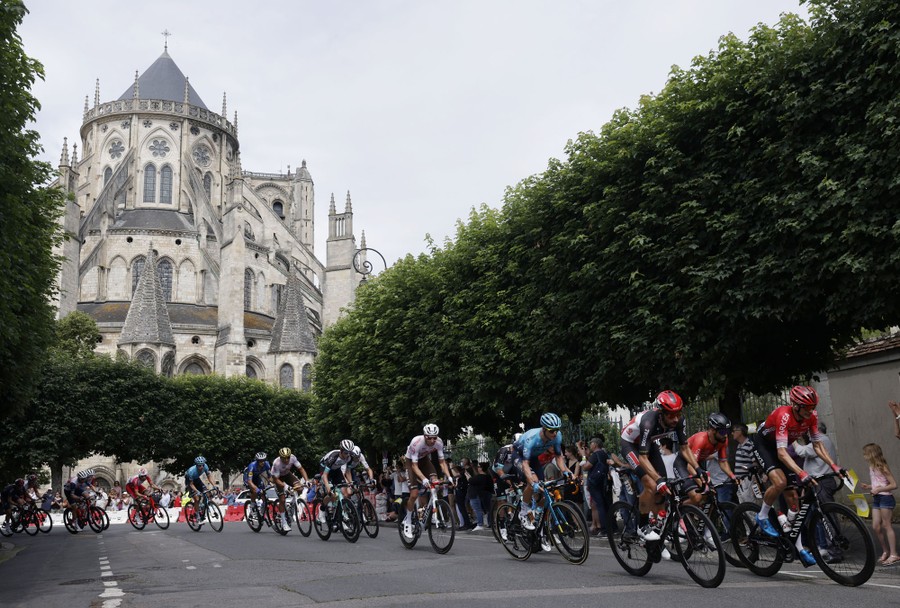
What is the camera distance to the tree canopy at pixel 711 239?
1266cm

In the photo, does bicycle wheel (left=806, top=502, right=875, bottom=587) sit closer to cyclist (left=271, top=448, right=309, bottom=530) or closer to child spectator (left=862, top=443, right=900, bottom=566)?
child spectator (left=862, top=443, right=900, bottom=566)

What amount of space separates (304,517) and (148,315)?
48.0 meters

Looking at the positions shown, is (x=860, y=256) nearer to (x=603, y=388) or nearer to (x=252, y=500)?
(x=603, y=388)

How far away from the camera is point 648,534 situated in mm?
8242

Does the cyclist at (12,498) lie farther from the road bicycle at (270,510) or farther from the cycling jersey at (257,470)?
the cycling jersey at (257,470)

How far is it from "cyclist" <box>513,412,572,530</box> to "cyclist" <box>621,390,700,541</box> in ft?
4.68

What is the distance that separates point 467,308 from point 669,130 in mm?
8557

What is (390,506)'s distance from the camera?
27078 millimetres

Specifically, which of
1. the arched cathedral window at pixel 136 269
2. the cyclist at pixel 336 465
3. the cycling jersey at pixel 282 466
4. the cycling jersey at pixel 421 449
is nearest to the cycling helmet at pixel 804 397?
the cycling jersey at pixel 421 449

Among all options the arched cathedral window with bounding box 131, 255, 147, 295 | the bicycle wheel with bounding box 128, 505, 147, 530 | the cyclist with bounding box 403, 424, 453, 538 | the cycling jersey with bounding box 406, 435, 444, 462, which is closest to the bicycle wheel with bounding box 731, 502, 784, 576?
the cyclist with bounding box 403, 424, 453, 538

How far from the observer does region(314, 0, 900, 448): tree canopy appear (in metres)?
12.7

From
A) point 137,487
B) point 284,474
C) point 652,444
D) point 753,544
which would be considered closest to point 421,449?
point 652,444

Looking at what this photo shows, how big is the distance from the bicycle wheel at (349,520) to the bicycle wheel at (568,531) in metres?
5.15

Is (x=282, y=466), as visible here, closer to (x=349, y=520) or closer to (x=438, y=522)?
(x=349, y=520)
